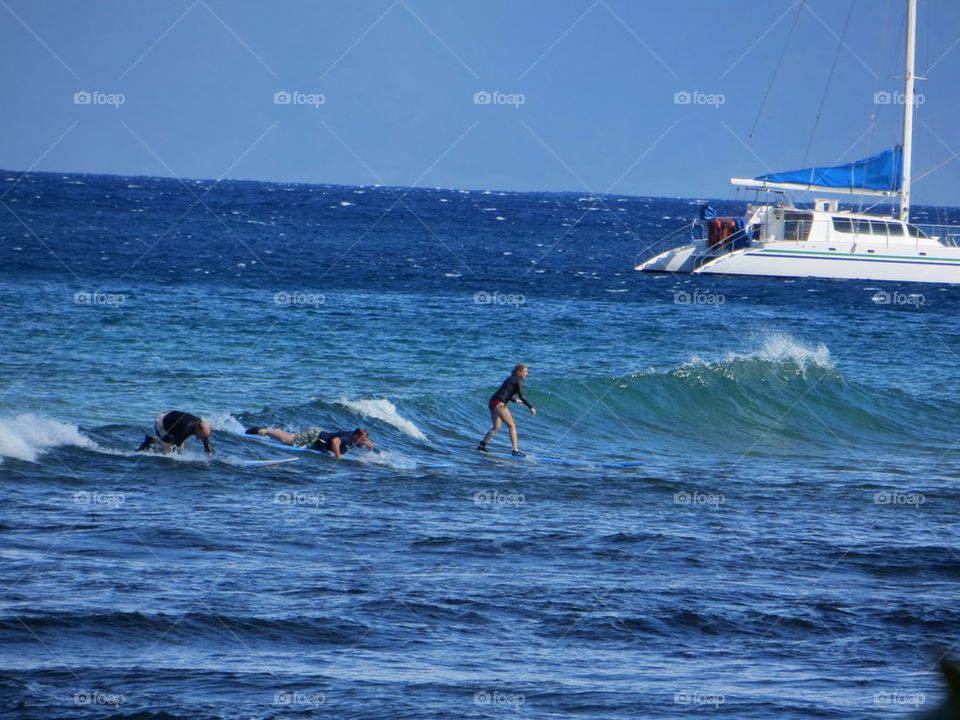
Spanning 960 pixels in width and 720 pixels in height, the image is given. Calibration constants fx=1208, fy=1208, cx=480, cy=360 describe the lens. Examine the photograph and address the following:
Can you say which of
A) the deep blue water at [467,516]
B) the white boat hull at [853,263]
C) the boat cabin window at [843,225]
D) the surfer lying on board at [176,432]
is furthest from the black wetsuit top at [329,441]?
the boat cabin window at [843,225]

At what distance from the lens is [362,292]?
42.3m

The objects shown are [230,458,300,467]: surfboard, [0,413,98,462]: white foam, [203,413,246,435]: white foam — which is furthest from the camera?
[203,413,246,435]: white foam

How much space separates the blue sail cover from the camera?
147 ft

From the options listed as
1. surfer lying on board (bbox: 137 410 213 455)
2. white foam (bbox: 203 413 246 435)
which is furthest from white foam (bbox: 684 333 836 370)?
surfer lying on board (bbox: 137 410 213 455)

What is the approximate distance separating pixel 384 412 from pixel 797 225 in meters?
26.6

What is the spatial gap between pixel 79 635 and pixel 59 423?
10.2 meters

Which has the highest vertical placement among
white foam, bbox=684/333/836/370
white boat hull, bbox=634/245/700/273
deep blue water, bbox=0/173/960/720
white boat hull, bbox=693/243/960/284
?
white boat hull, bbox=634/245/700/273

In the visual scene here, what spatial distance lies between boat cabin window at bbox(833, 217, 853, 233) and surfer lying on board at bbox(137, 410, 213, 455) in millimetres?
32256

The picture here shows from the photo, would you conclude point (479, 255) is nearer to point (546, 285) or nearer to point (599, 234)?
point (546, 285)

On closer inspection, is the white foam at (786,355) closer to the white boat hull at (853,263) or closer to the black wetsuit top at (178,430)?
the white boat hull at (853,263)

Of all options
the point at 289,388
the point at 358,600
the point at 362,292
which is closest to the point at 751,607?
the point at 358,600

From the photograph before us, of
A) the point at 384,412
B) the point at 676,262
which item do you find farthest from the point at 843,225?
the point at 384,412

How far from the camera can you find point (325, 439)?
17875 mm

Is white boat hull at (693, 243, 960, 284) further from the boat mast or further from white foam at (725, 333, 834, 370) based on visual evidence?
white foam at (725, 333, 834, 370)
